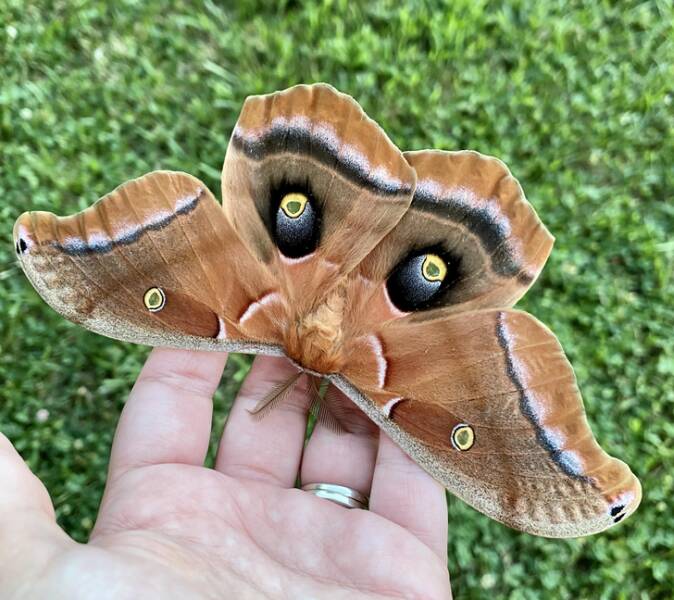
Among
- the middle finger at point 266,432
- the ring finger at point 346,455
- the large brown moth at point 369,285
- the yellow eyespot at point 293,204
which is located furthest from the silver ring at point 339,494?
the yellow eyespot at point 293,204

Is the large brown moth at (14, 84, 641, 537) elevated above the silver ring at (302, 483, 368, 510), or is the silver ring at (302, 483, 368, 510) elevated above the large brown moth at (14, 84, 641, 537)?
the large brown moth at (14, 84, 641, 537)

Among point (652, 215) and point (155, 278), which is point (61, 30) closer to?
point (155, 278)

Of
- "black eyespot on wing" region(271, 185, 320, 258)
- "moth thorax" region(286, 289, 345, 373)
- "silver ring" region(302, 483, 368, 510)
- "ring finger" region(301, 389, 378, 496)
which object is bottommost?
"silver ring" region(302, 483, 368, 510)

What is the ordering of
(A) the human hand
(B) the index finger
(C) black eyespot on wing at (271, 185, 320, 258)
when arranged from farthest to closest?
(B) the index finger → (C) black eyespot on wing at (271, 185, 320, 258) → (A) the human hand

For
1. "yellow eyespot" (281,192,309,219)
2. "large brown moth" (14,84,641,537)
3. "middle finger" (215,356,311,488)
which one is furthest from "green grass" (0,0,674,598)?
"yellow eyespot" (281,192,309,219)

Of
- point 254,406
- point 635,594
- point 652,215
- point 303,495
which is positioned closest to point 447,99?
point 652,215

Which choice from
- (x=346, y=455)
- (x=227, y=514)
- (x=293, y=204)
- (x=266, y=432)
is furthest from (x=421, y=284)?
(x=227, y=514)

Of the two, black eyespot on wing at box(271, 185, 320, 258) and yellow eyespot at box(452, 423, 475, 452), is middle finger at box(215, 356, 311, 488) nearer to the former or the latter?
black eyespot on wing at box(271, 185, 320, 258)

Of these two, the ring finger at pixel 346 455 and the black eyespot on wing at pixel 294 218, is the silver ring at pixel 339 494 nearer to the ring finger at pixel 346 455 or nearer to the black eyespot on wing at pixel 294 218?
the ring finger at pixel 346 455

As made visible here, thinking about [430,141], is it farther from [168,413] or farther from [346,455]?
[168,413]
